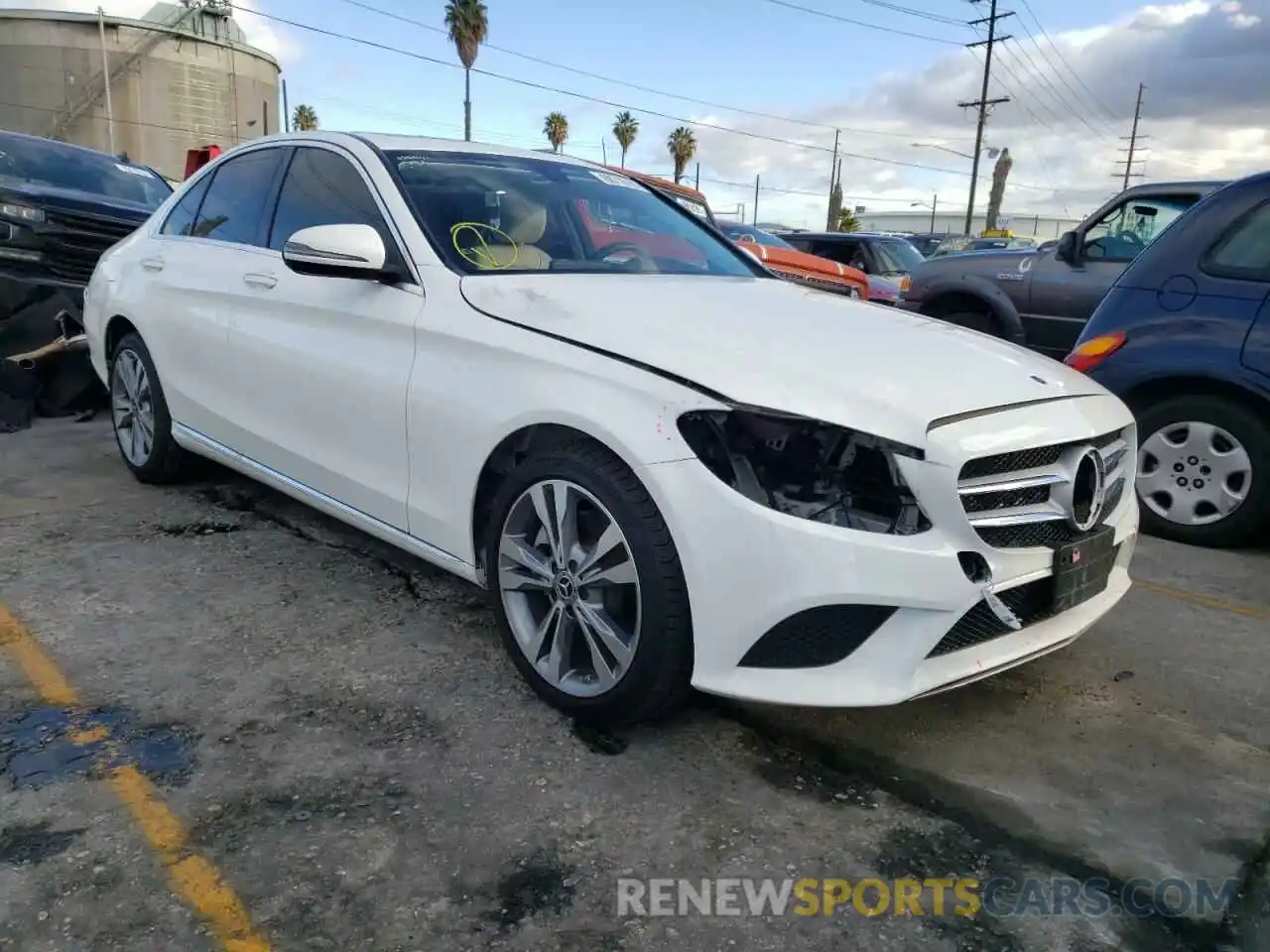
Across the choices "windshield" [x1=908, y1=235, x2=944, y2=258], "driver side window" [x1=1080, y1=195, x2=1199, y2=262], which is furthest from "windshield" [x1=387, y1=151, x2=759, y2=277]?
"windshield" [x1=908, y1=235, x2=944, y2=258]

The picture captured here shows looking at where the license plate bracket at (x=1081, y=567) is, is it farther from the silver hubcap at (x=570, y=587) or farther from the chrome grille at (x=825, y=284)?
the chrome grille at (x=825, y=284)

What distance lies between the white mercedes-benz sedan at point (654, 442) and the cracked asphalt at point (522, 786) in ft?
0.98

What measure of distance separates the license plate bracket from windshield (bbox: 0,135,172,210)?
25.6 feet

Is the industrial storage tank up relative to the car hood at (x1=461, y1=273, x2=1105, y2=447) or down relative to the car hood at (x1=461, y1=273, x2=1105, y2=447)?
up

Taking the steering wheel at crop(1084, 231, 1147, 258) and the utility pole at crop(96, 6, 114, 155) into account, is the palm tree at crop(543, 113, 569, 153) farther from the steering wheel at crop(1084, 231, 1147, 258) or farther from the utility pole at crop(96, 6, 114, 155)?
the steering wheel at crop(1084, 231, 1147, 258)

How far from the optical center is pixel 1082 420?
105 inches

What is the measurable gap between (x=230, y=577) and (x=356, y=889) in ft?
6.55

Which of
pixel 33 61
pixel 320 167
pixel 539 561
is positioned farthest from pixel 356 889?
pixel 33 61

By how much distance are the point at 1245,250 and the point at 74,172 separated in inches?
333

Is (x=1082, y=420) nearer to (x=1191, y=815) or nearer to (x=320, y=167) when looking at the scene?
(x=1191, y=815)

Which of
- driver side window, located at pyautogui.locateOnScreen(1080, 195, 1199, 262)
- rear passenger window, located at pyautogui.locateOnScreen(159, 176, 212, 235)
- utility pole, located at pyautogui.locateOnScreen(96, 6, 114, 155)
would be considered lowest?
rear passenger window, located at pyautogui.locateOnScreen(159, 176, 212, 235)

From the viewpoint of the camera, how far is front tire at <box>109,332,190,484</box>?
457 centimetres

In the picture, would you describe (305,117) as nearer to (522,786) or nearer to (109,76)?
(109,76)

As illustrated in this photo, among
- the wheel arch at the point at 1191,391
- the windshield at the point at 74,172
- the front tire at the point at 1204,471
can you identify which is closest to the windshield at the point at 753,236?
the windshield at the point at 74,172
